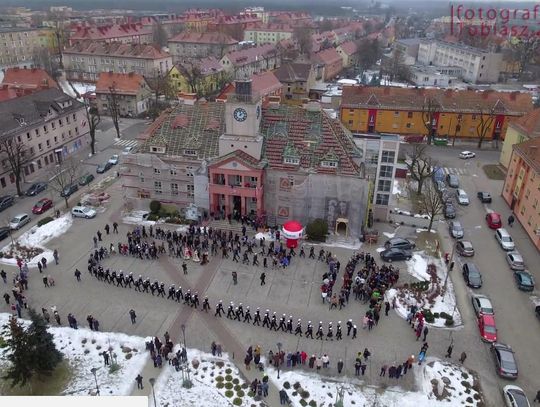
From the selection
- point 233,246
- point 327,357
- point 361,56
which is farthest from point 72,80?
point 327,357

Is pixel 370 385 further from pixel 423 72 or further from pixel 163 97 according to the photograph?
pixel 423 72

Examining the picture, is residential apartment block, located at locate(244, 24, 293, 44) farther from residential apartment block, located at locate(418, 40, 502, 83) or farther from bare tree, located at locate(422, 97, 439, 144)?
bare tree, located at locate(422, 97, 439, 144)

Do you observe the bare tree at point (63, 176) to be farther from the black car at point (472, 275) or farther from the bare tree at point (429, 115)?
the bare tree at point (429, 115)

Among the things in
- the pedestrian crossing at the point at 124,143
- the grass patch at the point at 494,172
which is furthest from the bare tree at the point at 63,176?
the grass patch at the point at 494,172

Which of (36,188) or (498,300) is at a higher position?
(498,300)

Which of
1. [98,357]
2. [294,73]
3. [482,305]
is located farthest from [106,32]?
[482,305]

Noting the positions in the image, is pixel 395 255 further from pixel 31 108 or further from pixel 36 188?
pixel 31 108

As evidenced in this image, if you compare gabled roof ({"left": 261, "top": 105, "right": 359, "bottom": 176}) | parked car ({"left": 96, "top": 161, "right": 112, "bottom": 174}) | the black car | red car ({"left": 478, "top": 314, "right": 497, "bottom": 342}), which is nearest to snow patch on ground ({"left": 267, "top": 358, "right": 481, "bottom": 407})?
red car ({"left": 478, "top": 314, "right": 497, "bottom": 342})
